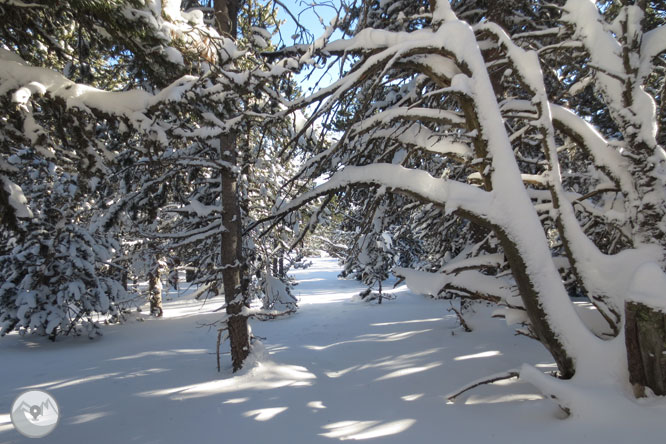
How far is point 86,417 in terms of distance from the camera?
4992mm

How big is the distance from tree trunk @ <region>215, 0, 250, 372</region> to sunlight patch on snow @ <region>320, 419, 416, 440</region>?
3.21m

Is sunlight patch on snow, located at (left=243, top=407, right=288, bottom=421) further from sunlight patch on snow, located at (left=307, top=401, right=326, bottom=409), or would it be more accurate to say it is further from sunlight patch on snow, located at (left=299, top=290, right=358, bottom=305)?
sunlight patch on snow, located at (left=299, top=290, right=358, bottom=305)

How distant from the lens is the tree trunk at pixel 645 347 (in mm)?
2721

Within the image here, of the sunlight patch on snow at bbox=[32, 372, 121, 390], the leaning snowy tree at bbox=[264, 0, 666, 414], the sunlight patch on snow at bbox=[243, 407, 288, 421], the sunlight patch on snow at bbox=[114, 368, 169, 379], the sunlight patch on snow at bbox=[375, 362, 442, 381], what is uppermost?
the leaning snowy tree at bbox=[264, 0, 666, 414]

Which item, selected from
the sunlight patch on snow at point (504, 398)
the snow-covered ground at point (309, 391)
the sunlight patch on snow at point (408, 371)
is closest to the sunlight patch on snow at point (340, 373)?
the snow-covered ground at point (309, 391)

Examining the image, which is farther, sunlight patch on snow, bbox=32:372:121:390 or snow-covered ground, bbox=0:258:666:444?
sunlight patch on snow, bbox=32:372:121:390

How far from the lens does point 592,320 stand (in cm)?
384

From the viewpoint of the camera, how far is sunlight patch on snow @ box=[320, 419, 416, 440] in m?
3.69

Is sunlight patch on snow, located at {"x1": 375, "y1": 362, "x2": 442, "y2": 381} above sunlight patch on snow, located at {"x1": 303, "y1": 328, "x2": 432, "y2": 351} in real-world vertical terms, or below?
above

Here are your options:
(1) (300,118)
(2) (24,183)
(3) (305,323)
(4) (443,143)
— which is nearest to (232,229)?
(1) (300,118)

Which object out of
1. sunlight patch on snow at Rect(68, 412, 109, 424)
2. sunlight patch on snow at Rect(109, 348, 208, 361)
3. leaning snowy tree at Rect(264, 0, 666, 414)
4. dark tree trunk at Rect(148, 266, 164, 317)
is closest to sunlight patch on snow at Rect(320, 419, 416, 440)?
leaning snowy tree at Rect(264, 0, 666, 414)

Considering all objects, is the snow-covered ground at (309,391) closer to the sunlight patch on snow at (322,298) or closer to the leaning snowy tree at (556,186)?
the leaning snowy tree at (556,186)

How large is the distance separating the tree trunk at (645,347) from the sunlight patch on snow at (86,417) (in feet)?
21.5

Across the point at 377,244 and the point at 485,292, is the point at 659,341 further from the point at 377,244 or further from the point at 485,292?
the point at 377,244
